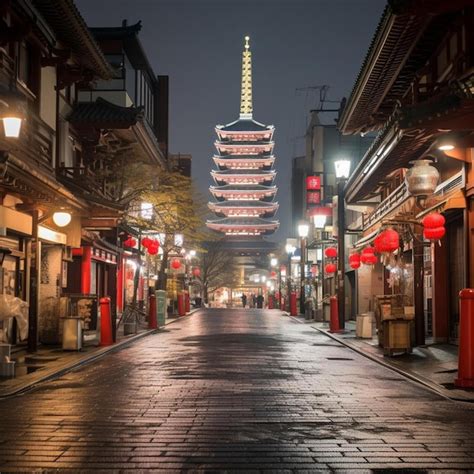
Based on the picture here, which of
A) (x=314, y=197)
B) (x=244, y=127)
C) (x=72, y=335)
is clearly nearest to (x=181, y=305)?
(x=314, y=197)

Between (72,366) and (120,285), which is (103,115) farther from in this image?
(72,366)

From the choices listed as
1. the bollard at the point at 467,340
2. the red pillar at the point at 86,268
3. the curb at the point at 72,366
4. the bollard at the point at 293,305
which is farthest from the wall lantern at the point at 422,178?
the bollard at the point at 293,305

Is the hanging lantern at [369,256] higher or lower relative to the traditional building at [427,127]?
lower

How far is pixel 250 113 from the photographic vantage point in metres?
118

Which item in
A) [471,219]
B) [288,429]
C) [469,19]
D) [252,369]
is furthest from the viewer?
[471,219]

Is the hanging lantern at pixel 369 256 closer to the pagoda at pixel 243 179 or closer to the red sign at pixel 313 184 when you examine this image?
the red sign at pixel 313 184

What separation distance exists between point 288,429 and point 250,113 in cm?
11163

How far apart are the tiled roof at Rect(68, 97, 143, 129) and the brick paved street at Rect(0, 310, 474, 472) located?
14358mm

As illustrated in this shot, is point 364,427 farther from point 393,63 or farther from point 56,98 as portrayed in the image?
point 56,98

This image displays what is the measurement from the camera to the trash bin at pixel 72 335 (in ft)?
62.4

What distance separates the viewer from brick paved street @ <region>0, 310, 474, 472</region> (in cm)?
704

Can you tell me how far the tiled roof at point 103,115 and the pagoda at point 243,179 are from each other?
69.9 m

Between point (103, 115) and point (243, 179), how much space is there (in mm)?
72634

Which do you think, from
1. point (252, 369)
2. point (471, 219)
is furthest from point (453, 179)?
point (252, 369)
